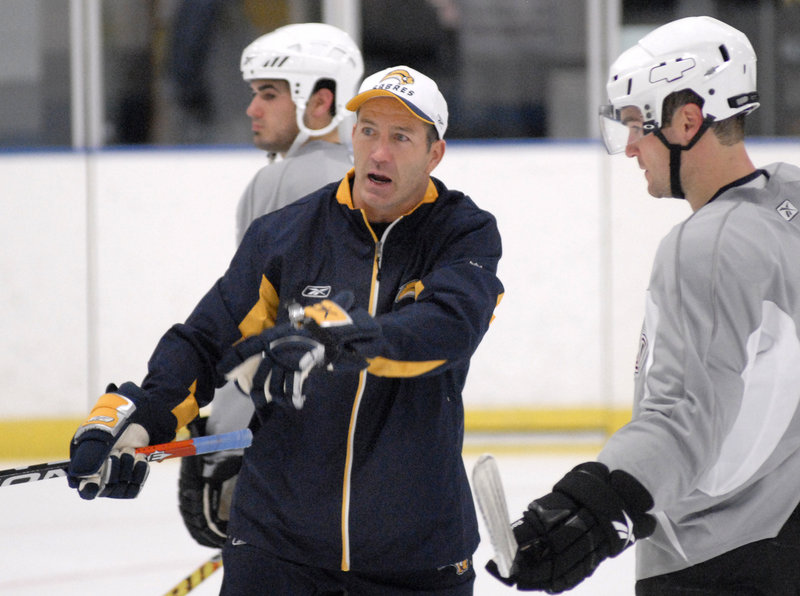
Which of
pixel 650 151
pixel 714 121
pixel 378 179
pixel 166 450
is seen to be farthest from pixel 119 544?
pixel 714 121

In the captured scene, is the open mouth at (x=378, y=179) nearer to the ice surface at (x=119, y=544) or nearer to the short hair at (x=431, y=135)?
the short hair at (x=431, y=135)

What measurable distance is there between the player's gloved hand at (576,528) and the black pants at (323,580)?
530mm

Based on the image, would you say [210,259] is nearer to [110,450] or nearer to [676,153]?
[110,450]

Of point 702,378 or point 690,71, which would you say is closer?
point 702,378

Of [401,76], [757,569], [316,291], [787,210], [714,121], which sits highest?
[401,76]

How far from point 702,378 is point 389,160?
74 cm

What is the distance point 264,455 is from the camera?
6.71ft

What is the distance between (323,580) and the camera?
2.01 metres

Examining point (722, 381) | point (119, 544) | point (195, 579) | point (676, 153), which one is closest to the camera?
point (722, 381)

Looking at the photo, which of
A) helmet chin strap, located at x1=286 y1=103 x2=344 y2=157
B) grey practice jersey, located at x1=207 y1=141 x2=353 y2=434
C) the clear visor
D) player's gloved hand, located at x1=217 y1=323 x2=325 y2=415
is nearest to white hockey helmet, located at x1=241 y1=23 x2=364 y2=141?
helmet chin strap, located at x1=286 y1=103 x2=344 y2=157

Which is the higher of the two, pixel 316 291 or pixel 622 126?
pixel 622 126

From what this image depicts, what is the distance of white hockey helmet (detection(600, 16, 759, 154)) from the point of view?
5.65ft

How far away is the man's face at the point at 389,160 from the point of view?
2006mm

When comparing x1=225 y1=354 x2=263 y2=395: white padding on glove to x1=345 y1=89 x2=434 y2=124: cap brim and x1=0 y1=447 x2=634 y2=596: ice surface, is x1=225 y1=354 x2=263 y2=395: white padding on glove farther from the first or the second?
x1=0 y1=447 x2=634 y2=596: ice surface
